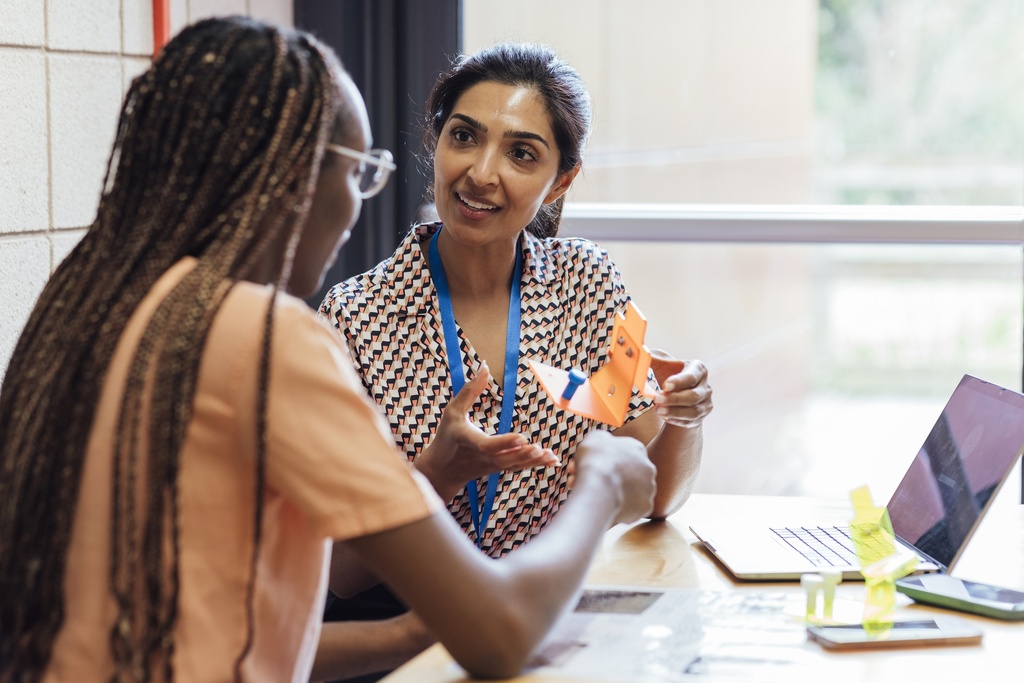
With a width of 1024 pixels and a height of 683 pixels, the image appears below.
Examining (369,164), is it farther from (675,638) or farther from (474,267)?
(474,267)

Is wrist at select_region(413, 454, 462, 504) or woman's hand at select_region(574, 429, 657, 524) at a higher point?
woman's hand at select_region(574, 429, 657, 524)

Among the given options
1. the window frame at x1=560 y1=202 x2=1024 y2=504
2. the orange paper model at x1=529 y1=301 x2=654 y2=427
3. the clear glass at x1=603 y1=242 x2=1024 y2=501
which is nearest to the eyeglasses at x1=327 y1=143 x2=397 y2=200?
the orange paper model at x1=529 y1=301 x2=654 y2=427

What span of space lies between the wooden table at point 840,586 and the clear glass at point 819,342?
59.7 inches

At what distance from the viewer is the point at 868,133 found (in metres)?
3.70

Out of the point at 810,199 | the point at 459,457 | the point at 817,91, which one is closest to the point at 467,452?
the point at 459,457

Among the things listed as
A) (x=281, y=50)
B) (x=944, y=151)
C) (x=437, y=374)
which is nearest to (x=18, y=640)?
(x=281, y=50)

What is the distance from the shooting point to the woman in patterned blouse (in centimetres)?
194

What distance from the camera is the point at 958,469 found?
1.58m

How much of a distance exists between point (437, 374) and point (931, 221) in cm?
144

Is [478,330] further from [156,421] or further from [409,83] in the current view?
[409,83]

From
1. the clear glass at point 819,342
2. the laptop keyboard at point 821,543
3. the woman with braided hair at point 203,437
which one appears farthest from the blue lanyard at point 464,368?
the clear glass at point 819,342

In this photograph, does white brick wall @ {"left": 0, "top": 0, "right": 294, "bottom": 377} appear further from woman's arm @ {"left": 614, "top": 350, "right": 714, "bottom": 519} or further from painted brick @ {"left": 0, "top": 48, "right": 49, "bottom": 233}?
woman's arm @ {"left": 614, "top": 350, "right": 714, "bottom": 519}

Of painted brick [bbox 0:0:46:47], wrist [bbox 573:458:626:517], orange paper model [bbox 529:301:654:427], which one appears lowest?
wrist [bbox 573:458:626:517]

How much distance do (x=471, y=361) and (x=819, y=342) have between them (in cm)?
331
